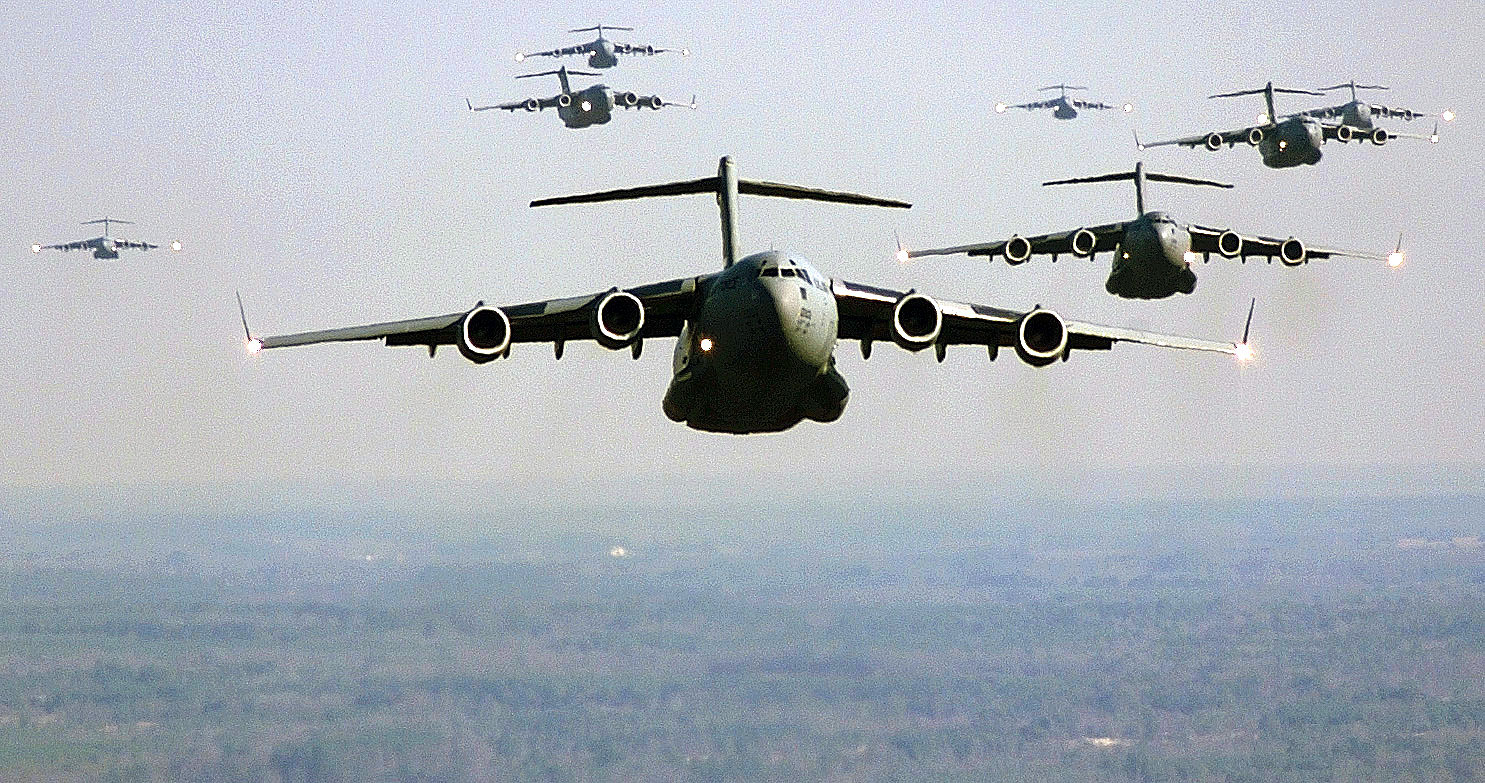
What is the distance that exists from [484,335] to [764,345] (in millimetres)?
5090

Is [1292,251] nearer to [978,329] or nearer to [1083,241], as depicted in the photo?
A: [1083,241]

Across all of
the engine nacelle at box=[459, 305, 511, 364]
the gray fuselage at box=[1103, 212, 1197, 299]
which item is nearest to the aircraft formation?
the engine nacelle at box=[459, 305, 511, 364]

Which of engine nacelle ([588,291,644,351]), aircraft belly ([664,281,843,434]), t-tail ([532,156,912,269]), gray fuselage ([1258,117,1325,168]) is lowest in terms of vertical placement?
aircraft belly ([664,281,843,434])

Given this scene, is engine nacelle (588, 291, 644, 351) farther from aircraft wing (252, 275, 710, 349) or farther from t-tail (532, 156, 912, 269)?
t-tail (532, 156, 912, 269)

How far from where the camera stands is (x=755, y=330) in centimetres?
2628

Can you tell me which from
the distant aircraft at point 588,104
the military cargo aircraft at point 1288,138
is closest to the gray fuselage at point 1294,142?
the military cargo aircraft at point 1288,138

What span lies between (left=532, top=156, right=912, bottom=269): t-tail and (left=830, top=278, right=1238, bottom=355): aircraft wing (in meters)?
2.18

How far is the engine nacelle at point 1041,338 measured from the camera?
28781mm

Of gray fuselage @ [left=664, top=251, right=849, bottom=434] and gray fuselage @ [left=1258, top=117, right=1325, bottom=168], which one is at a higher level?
gray fuselage @ [left=1258, top=117, right=1325, bottom=168]

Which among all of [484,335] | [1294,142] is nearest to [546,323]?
[484,335]

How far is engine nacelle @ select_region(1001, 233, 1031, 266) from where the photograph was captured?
54812 millimetres

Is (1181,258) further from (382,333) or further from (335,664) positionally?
(335,664)

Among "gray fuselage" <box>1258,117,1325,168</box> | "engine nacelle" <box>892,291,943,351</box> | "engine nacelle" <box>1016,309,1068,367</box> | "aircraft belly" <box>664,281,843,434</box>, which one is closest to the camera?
"aircraft belly" <box>664,281,843,434</box>

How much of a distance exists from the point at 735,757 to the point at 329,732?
44291 mm
